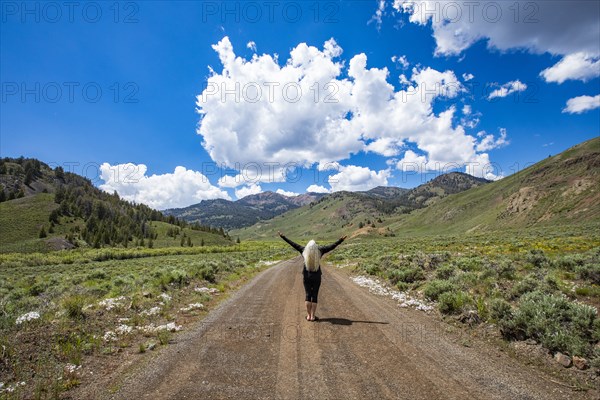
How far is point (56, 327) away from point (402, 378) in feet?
28.8

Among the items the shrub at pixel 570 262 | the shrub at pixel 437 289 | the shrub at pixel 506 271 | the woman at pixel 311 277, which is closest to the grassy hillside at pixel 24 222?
the woman at pixel 311 277

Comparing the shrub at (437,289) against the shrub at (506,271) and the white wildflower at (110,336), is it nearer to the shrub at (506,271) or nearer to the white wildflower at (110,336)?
the shrub at (506,271)

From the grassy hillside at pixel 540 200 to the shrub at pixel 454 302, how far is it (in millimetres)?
86312

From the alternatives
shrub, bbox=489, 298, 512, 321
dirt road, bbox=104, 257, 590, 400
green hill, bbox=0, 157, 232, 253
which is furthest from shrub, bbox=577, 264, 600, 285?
green hill, bbox=0, 157, 232, 253

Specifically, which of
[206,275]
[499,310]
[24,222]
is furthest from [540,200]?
[24,222]

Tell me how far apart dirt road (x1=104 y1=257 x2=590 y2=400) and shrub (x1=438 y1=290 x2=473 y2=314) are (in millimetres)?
776

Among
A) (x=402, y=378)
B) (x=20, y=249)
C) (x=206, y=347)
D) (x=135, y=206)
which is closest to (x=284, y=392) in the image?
(x=402, y=378)

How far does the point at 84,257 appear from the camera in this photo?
75812mm

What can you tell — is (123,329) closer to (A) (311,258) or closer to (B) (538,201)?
(A) (311,258)

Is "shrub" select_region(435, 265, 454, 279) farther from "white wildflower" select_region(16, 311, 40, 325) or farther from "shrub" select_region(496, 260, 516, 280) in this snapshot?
"white wildflower" select_region(16, 311, 40, 325)

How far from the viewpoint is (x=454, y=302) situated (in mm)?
10070

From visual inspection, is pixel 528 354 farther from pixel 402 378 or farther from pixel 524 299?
Answer: pixel 402 378

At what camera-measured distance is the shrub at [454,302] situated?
389 inches

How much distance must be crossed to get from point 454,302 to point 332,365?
6057 millimetres
